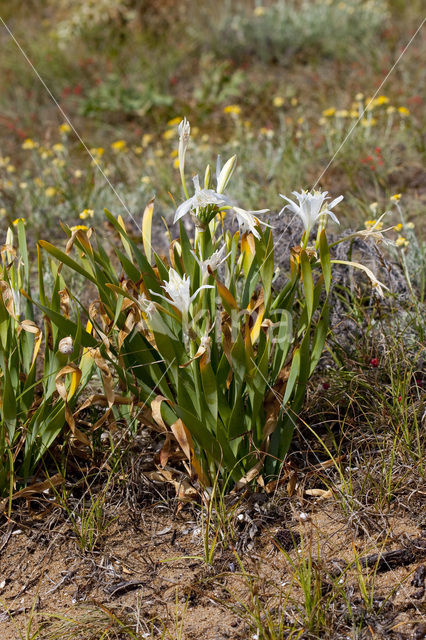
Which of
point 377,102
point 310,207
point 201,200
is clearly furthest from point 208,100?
point 201,200

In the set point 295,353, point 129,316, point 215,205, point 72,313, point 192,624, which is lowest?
point 192,624

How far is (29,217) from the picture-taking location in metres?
4.22

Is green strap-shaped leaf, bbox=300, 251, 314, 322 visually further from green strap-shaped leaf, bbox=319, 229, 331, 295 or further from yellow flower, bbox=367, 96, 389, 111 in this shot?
yellow flower, bbox=367, 96, 389, 111

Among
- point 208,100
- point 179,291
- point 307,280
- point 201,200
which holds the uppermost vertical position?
point 201,200

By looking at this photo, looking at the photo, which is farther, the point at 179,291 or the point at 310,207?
the point at 310,207

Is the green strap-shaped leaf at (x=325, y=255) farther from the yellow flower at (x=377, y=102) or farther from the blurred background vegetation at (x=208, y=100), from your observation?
the yellow flower at (x=377, y=102)

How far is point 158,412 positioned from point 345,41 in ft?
19.5

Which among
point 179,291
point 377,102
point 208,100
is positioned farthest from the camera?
point 208,100

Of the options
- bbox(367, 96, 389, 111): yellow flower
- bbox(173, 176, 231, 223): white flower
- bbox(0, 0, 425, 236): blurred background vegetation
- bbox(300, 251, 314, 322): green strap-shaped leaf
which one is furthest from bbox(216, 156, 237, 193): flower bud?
bbox(367, 96, 389, 111): yellow flower

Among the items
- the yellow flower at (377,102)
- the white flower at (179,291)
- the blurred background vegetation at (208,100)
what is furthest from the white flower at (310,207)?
the yellow flower at (377,102)

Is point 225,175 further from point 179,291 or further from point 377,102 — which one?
point 377,102

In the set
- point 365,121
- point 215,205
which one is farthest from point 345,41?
point 215,205

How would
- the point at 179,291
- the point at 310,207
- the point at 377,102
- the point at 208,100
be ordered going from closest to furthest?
the point at 179,291 → the point at 310,207 → the point at 377,102 → the point at 208,100

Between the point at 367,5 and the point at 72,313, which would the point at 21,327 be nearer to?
the point at 72,313
